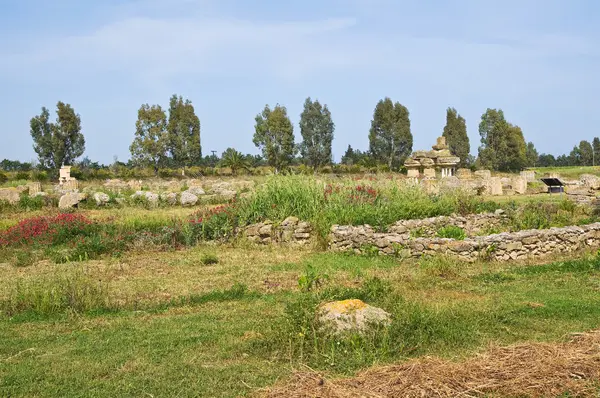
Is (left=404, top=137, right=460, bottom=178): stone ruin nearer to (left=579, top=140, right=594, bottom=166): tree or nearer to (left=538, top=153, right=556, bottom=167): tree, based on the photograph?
(left=579, top=140, right=594, bottom=166): tree

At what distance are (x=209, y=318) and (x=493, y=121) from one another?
203 ft

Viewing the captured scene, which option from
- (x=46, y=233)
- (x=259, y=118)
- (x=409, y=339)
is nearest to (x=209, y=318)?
(x=409, y=339)

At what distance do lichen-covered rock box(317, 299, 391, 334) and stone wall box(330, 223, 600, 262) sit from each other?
5.54 meters

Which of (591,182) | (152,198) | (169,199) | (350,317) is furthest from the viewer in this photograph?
(591,182)

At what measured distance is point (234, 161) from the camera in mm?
55000

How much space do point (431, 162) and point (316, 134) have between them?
3783 centimetres

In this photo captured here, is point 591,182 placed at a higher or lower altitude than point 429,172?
lower

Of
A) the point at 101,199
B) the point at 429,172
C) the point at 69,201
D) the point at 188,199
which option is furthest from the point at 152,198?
the point at 429,172

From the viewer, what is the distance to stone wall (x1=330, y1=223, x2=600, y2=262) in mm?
11441

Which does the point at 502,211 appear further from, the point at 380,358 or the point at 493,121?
the point at 493,121

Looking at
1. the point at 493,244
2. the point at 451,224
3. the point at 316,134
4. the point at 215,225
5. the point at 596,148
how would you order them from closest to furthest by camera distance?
the point at 493,244
the point at 451,224
the point at 215,225
the point at 316,134
the point at 596,148

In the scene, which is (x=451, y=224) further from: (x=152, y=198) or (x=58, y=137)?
(x=58, y=137)

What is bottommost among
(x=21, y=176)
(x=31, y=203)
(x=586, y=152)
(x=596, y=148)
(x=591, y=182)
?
(x=31, y=203)

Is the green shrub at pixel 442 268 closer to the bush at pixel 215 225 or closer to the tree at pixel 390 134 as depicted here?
the bush at pixel 215 225
